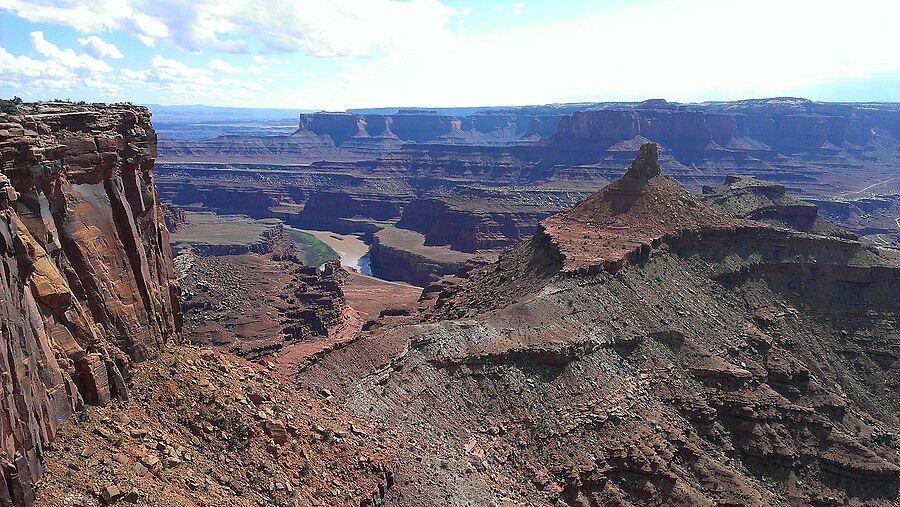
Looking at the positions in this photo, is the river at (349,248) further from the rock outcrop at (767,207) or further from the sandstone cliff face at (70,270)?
the sandstone cliff face at (70,270)

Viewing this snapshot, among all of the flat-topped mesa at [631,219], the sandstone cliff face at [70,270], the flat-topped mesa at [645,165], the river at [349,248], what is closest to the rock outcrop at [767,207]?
the flat-topped mesa at [645,165]

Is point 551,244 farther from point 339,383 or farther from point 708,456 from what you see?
point 339,383

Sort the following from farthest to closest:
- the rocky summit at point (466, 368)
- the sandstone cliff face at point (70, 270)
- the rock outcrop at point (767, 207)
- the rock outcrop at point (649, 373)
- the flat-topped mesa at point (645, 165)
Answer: the rock outcrop at point (767, 207) → the flat-topped mesa at point (645, 165) → the rock outcrop at point (649, 373) → the rocky summit at point (466, 368) → the sandstone cliff face at point (70, 270)

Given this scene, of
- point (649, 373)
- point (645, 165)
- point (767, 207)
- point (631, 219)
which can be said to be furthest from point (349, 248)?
point (649, 373)

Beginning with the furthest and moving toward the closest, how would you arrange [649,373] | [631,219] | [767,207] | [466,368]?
[767,207] → [631,219] → [649,373] → [466,368]

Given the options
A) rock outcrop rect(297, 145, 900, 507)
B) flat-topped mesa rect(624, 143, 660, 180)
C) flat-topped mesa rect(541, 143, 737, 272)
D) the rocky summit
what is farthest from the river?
rock outcrop rect(297, 145, 900, 507)

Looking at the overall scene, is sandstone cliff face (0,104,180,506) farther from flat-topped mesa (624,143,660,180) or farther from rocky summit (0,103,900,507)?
flat-topped mesa (624,143,660,180)

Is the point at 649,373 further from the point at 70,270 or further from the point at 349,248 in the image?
the point at 349,248
